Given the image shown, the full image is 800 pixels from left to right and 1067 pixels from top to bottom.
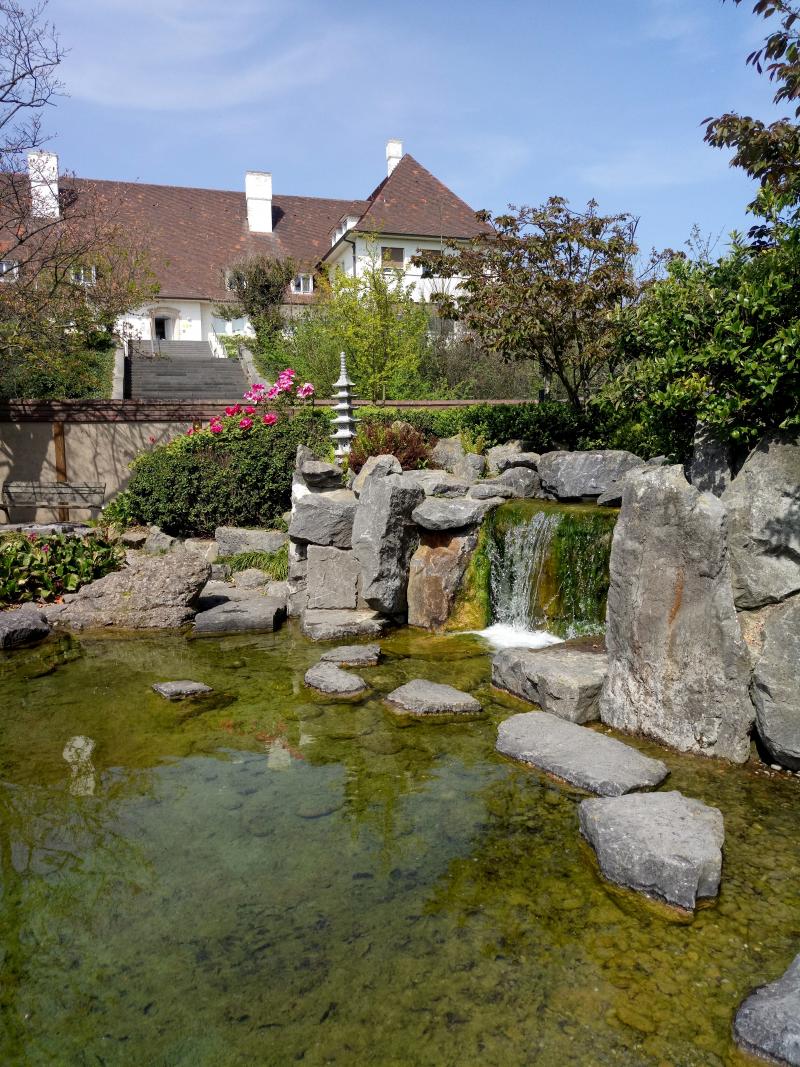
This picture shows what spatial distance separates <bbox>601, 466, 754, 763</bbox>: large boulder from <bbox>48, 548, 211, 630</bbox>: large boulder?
540 cm

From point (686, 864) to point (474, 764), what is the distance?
1.84 m

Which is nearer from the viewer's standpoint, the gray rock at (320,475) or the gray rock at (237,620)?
the gray rock at (237,620)

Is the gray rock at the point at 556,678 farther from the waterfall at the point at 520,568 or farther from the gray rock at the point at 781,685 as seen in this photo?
the waterfall at the point at 520,568

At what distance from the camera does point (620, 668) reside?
568 cm

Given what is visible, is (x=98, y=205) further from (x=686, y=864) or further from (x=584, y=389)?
(x=686, y=864)

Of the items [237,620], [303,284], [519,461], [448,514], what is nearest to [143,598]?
[237,620]

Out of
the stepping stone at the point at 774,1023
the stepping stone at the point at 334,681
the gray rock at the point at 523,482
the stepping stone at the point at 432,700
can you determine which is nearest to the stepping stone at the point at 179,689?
the stepping stone at the point at 334,681

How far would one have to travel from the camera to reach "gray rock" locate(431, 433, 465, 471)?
38.0 feet

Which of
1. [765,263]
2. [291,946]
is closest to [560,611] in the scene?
[765,263]

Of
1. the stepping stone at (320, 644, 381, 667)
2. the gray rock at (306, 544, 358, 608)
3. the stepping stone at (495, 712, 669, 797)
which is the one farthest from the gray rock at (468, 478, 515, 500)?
the stepping stone at (495, 712, 669, 797)

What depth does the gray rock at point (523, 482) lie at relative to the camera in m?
9.91

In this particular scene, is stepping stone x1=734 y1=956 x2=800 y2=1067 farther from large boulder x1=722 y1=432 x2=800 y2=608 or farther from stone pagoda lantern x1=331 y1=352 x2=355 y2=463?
stone pagoda lantern x1=331 y1=352 x2=355 y2=463

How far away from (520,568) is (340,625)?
84.3 inches

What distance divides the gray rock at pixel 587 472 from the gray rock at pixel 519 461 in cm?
72
